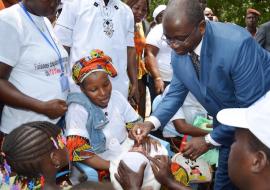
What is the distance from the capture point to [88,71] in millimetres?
3168

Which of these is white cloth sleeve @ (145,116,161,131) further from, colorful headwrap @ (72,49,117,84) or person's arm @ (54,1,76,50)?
person's arm @ (54,1,76,50)

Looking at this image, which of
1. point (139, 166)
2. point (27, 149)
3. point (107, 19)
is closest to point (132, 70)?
point (107, 19)

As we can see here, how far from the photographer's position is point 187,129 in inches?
149

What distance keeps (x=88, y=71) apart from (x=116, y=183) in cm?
83

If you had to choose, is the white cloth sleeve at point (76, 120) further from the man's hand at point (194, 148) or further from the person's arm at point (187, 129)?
the person's arm at point (187, 129)

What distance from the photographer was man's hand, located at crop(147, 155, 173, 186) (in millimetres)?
2495

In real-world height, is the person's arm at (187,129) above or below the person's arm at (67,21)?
below

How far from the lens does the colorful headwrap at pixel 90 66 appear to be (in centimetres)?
317

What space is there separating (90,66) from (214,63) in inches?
34.1

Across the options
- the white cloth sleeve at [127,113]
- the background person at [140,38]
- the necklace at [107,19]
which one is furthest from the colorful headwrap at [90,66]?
the background person at [140,38]

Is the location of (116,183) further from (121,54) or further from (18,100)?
(121,54)

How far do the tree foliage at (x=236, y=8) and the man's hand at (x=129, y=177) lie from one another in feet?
→ 31.7

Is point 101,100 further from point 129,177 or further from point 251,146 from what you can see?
point 251,146

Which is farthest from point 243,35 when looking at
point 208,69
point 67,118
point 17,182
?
point 17,182
